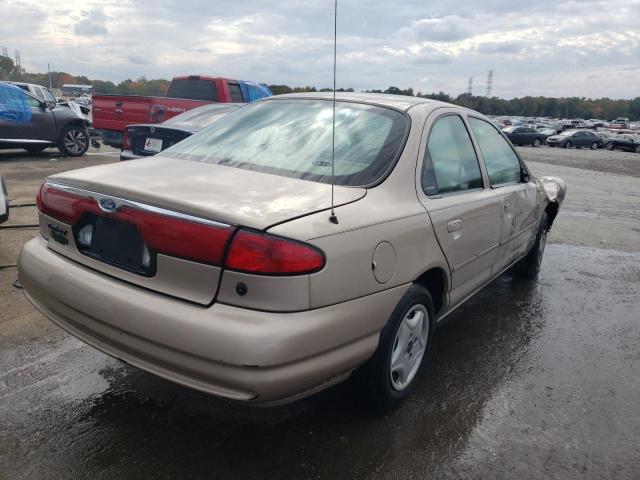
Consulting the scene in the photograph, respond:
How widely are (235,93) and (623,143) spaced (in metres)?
34.3

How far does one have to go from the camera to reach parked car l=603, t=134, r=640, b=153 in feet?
121

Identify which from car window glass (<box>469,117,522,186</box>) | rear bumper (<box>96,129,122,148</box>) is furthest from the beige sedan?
rear bumper (<box>96,129,122,148</box>)

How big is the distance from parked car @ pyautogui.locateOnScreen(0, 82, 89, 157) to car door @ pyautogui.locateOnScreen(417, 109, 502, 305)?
11352 mm

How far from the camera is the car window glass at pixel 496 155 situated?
12.5ft

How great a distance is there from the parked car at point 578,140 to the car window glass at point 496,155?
37.7m

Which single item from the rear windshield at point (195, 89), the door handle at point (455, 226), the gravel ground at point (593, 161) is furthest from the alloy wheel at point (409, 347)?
the gravel ground at point (593, 161)

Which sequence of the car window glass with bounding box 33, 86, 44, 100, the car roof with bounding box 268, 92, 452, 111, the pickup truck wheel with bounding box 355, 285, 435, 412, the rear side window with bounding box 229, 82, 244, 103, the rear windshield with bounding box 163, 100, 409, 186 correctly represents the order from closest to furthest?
the pickup truck wheel with bounding box 355, 285, 435, 412 < the rear windshield with bounding box 163, 100, 409, 186 < the car roof with bounding box 268, 92, 452, 111 < the rear side window with bounding box 229, 82, 244, 103 < the car window glass with bounding box 33, 86, 44, 100

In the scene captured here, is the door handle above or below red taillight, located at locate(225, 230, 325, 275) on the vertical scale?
below

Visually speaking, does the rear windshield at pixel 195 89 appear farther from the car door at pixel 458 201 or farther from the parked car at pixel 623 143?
the parked car at pixel 623 143

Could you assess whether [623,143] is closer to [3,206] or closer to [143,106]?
[143,106]

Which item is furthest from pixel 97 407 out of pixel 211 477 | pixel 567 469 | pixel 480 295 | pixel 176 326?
pixel 480 295

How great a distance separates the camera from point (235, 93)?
39.6 ft

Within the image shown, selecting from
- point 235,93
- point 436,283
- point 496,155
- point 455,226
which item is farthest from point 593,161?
point 436,283

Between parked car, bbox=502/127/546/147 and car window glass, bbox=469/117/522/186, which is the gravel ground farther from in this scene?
car window glass, bbox=469/117/522/186
